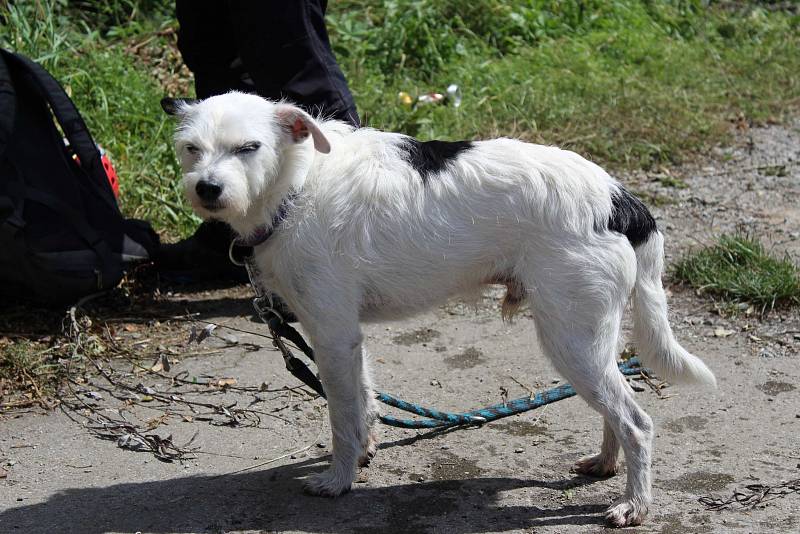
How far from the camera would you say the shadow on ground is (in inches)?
132

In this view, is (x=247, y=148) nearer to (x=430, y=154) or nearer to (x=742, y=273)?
(x=430, y=154)

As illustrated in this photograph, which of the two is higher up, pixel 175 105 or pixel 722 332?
pixel 175 105

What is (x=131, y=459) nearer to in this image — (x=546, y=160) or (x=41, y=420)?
(x=41, y=420)

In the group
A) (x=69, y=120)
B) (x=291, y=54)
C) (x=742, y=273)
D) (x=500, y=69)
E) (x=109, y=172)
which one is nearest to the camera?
(x=291, y=54)

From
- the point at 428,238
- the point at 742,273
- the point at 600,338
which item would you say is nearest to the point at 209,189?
the point at 428,238

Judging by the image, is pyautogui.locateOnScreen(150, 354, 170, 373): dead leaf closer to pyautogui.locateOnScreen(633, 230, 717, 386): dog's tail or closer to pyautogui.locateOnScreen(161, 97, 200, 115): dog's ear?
pyautogui.locateOnScreen(161, 97, 200, 115): dog's ear

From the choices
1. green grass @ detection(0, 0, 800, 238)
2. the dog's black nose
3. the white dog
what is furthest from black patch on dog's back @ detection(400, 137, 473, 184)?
green grass @ detection(0, 0, 800, 238)

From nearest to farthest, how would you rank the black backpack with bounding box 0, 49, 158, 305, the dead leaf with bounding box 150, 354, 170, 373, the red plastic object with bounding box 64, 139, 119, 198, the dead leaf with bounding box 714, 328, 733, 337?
1. the dead leaf with bounding box 150, 354, 170, 373
2. the black backpack with bounding box 0, 49, 158, 305
3. the dead leaf with bounding box 714, 328, 733, 337
4. the red plastic object with bounding box 64, 139, 119, 198

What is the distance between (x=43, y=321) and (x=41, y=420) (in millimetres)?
900

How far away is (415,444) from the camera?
3930 mm

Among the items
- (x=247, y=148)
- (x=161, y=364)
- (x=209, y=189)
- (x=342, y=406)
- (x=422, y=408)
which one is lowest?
(x=161, y=364)

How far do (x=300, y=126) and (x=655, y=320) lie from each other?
56.7 inches

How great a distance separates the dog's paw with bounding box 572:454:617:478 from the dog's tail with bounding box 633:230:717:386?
1.38 ft

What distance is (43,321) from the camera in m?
4.88
